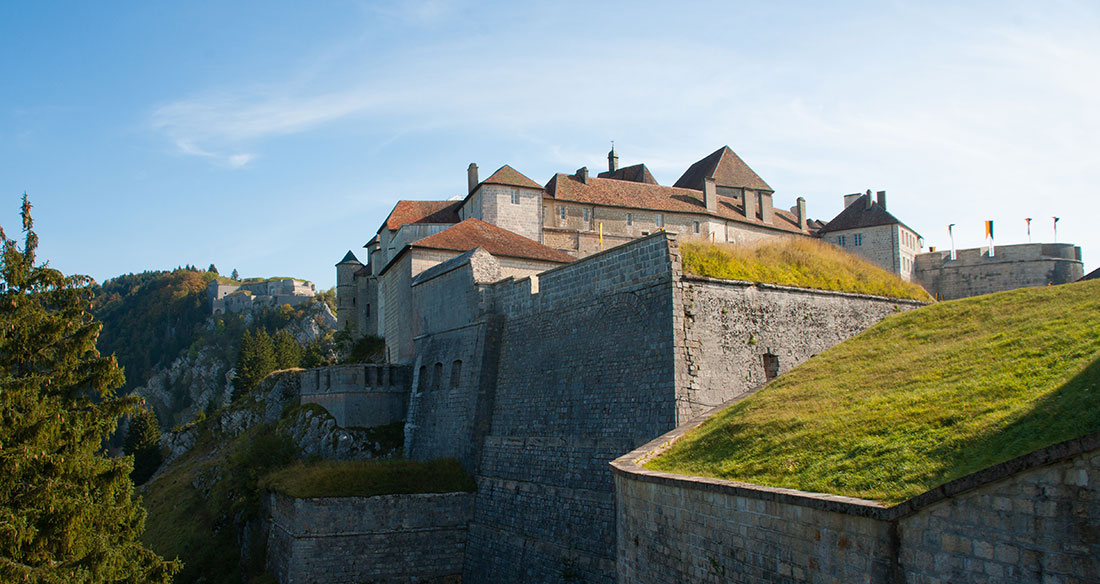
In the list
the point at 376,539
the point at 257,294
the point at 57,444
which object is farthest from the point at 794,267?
the point at 257,294

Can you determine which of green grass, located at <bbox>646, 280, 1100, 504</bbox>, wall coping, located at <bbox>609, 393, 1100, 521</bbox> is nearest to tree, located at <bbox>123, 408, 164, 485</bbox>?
green grass, located at <bbox>646, 280, 1100, 504</bbox>

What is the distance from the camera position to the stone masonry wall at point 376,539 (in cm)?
1991

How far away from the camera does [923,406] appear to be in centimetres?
1005

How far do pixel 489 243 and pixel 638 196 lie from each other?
68.6 feet

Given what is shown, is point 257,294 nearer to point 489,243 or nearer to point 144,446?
point 144,446

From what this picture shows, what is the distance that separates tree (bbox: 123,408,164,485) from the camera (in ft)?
142

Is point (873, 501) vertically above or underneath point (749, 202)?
underneath

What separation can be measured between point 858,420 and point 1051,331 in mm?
3286

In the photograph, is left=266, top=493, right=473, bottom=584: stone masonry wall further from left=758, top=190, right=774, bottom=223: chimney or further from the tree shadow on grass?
left=758, top=190, right=774, bottom=223: chimney

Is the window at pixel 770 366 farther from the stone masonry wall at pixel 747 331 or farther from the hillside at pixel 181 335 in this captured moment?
the hillside at pixel 181 335

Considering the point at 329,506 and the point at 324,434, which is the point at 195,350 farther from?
the point at 329,506

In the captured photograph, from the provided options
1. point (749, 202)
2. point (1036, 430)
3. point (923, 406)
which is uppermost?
point (749, 202)

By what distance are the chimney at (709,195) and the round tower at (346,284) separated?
22.7 m

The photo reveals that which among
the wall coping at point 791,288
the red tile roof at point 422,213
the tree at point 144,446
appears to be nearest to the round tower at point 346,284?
the red tile roof at point 422,213
